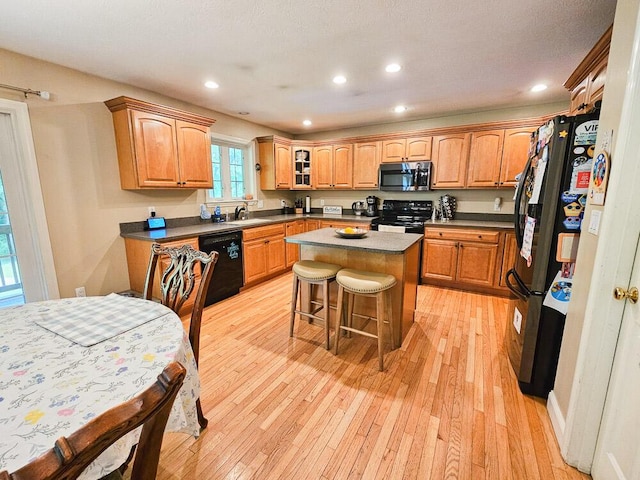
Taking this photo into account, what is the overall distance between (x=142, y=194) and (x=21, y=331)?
241 centimetres

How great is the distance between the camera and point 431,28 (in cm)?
197

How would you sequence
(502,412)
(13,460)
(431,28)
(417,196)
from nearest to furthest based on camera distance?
1. (13,460)
2. (502,412)
3. (431,28)
4. (417,196)

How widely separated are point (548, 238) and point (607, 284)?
0.49m

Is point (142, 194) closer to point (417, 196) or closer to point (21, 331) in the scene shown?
point (21, 331)

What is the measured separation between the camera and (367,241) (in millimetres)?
2455

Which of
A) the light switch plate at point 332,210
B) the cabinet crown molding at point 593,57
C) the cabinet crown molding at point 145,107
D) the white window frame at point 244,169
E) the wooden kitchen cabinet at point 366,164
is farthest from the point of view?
the light switch plate at point 332,210

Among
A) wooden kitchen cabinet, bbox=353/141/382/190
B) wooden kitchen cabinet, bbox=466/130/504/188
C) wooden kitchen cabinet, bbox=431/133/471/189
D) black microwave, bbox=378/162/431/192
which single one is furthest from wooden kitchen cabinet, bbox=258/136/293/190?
wooden kitchen cabinet, bbox=466/130/504/188

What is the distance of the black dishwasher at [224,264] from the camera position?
10.8ft

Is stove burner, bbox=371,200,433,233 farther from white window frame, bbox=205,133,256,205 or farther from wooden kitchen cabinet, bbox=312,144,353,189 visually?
white window frame, bbox=205,133,256,205

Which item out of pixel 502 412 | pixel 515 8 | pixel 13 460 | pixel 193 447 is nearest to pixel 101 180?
pixel 193 447

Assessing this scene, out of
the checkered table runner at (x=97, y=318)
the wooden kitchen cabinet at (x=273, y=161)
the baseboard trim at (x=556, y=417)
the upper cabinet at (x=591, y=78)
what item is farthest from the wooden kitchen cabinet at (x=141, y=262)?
the upper cabinet at (x=591, y=78)

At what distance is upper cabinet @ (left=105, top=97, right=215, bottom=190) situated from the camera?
2.85 m

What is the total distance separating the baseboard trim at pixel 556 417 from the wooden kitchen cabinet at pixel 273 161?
4.28 meters

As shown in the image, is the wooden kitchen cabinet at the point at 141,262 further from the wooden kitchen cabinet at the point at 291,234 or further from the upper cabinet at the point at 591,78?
the upper cabinet at the point at 591,78
